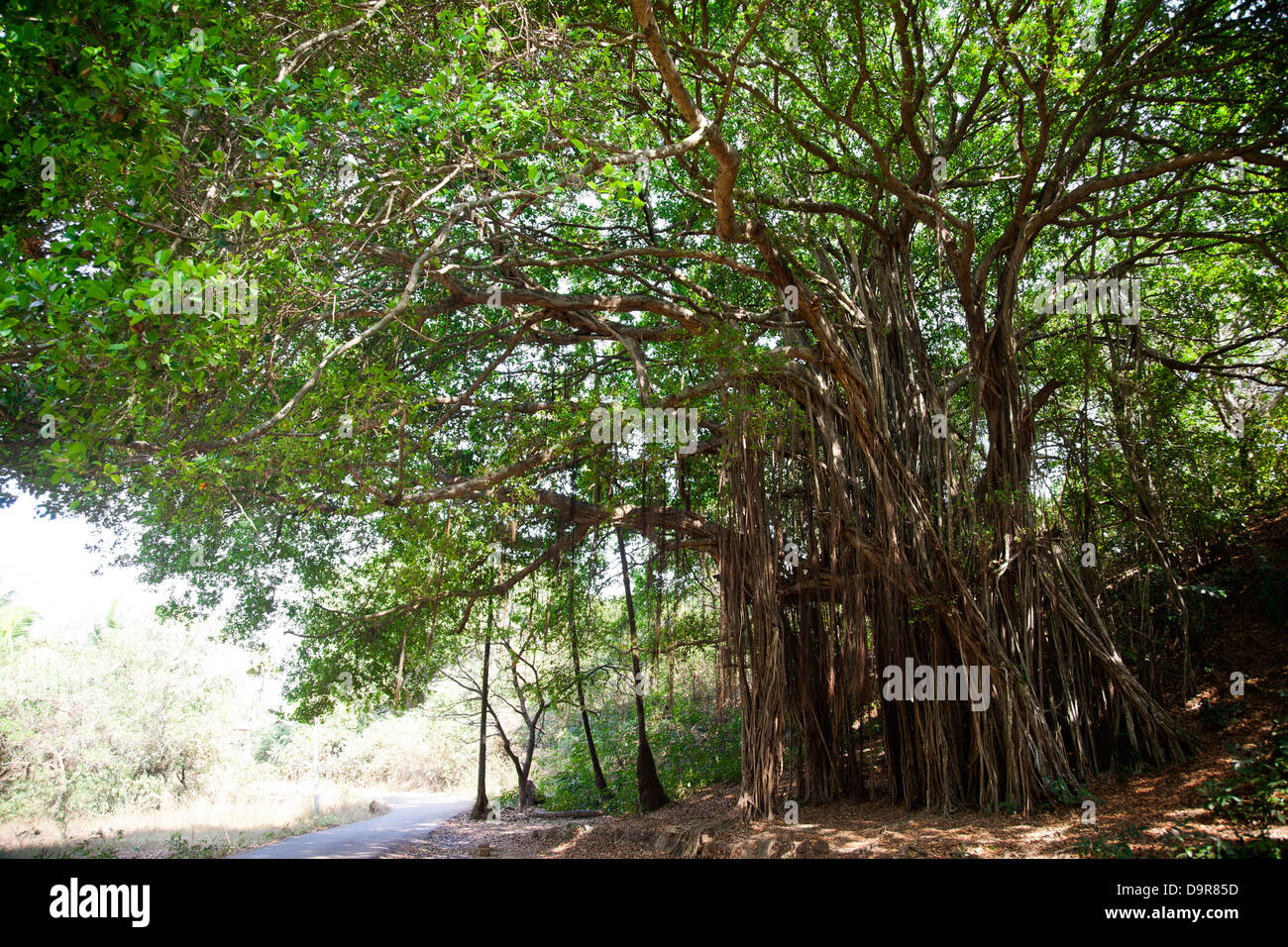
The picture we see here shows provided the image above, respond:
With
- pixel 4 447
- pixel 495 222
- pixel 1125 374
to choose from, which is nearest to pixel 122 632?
pixel 4 447

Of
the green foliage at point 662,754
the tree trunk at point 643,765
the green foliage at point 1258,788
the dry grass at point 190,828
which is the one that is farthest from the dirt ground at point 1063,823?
the dry grass at point 190,828

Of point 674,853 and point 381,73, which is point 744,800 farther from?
point 381,73

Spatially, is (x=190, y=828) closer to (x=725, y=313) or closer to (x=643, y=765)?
(x=643, y=765)

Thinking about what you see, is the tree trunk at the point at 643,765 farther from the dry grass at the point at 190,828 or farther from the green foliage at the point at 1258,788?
the green foliage at the point at 1258,788

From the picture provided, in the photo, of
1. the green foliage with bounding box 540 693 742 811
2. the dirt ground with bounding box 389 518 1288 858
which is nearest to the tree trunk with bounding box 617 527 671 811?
the green foliage with bounding box 540 693 742 811

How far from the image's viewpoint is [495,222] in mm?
5004

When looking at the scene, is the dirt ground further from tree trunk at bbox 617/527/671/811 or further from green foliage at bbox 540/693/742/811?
green foliage at bbox 540/693/742/811

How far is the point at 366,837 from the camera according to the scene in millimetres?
7996

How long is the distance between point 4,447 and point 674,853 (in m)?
5.36

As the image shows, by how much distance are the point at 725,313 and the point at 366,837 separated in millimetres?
6826

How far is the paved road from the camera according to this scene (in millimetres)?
6680

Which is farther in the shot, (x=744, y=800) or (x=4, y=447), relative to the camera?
(x=744, y=800)

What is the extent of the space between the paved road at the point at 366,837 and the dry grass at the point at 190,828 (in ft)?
1.23

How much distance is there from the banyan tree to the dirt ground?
0.32 m
